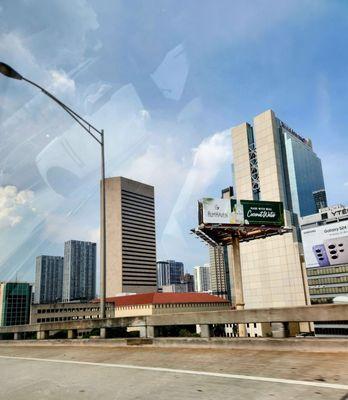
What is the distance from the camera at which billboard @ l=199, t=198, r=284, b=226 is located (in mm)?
54469

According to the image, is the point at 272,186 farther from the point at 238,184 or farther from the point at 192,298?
the point at 192,298

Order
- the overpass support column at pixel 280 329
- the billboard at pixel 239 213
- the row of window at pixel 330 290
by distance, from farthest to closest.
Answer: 1. the row of window at pixel 330 290
2. the billboard at pixel 239 213
3. the overpass support column at pixel 280 329

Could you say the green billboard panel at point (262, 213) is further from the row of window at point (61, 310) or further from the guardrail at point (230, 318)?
the row of window at point (61, 310)

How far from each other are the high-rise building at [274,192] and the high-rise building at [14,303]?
317 ft

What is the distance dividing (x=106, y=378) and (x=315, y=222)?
487 feet

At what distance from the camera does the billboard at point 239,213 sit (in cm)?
5447

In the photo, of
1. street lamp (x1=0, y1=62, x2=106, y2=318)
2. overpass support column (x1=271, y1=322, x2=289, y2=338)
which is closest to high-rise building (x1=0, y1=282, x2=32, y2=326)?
street lamp (x1=0, y1=62, x2=106, y2=318)

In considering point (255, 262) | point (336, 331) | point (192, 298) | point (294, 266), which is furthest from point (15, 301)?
point (336, 331)

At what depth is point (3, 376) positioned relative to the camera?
8.58 meters

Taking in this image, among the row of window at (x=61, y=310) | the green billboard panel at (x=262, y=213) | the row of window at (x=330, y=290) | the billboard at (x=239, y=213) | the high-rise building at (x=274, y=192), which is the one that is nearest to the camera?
the billboard at (x=239, y=213)

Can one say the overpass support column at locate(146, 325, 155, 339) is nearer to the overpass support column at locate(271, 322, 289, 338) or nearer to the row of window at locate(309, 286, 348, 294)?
the overpass support column at locate(271, 322, 289, 338)

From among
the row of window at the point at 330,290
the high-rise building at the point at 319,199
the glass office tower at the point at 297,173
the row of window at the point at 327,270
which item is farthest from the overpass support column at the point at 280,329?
the high-rise building at the point at 319,199

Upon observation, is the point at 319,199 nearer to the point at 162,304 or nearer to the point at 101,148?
the point at 162,304

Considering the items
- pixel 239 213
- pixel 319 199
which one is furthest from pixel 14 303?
Result: pixel 319 199
